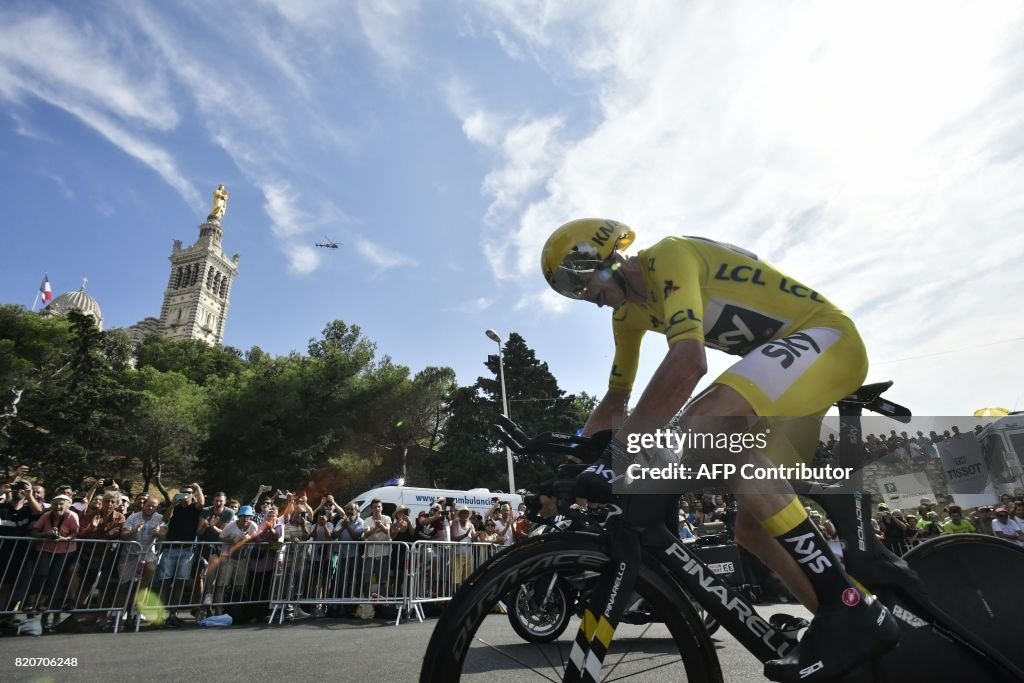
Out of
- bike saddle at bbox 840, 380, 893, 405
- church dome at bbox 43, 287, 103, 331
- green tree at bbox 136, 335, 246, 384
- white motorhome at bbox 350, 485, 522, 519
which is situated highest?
church dome at bbox 43, 287, 103, 331

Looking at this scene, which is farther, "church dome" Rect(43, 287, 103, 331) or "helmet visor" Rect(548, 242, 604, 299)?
"church dome" Rect(43, 287, 103, 331)

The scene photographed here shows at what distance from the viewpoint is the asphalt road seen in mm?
3916

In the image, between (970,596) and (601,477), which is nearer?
(601,477)

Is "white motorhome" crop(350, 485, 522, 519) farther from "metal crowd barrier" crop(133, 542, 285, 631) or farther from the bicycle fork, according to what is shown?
the bicycle fork

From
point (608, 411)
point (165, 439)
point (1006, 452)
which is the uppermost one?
point (165, 439)

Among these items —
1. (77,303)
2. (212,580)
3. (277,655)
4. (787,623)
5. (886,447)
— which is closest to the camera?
(787,623)

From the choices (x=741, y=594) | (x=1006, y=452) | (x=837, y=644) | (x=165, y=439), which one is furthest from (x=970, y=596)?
(x=165, y=439)

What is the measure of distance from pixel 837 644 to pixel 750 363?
973mm

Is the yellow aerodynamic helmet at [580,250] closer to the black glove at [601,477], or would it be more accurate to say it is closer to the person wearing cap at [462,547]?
the black glove at [601,477]

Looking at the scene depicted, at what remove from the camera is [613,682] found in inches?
90.5

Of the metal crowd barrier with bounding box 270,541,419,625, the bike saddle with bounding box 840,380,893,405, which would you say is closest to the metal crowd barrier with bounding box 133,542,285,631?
the metal crowd barrier with bounding box 270,541,419,625

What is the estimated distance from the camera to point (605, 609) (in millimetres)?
1853

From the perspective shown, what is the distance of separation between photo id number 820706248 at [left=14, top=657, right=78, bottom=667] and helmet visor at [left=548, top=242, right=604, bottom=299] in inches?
204
